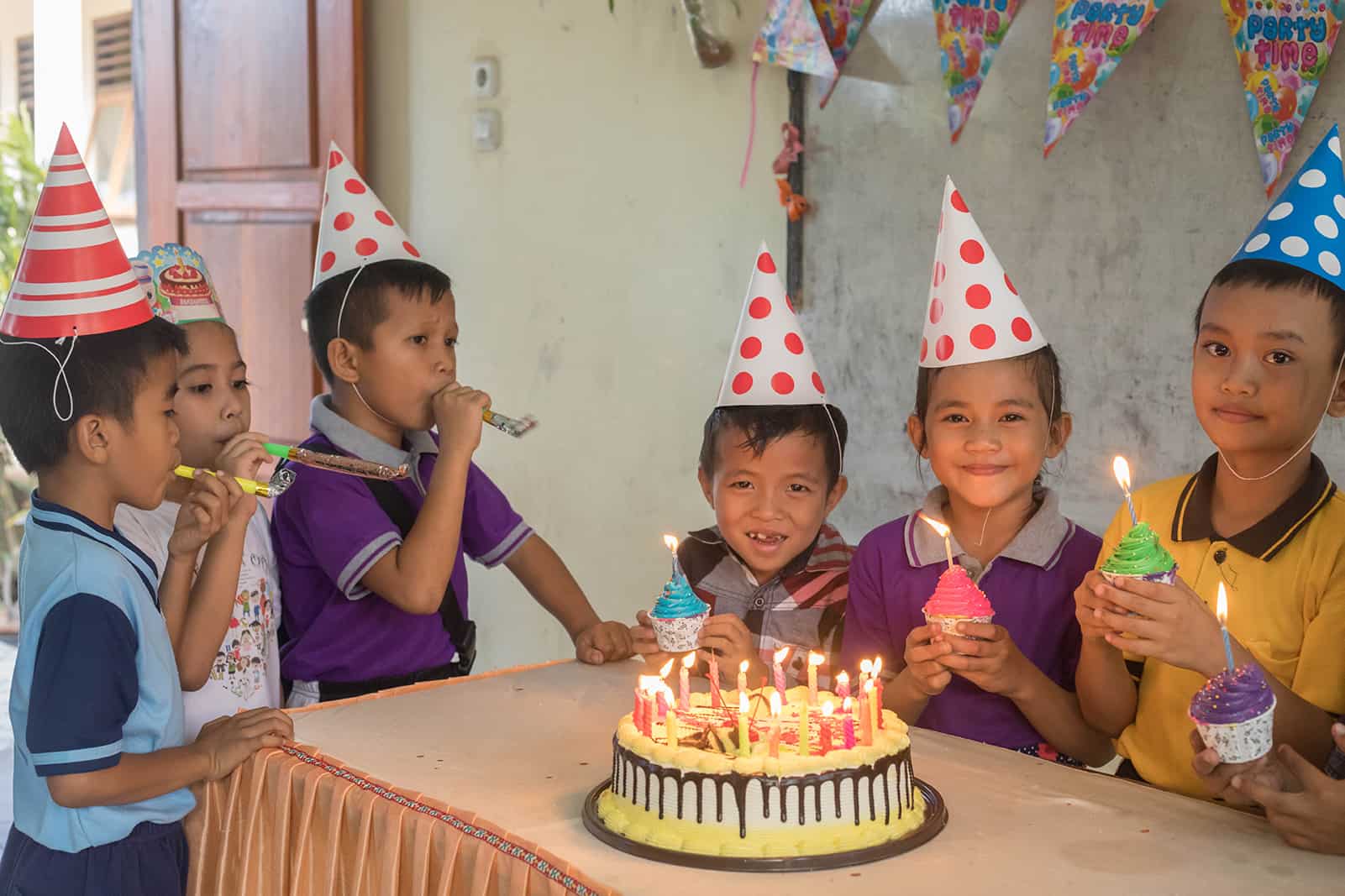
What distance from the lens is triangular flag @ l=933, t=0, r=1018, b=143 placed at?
286cm

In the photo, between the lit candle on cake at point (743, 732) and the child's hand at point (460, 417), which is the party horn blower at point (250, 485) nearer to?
the child's hand at point (460, 417)

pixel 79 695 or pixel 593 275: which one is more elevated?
pixel 593 275

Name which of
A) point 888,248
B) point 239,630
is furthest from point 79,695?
point 888,248

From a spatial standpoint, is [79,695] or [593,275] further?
[593,275]

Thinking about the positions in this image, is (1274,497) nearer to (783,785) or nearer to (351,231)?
(783,785)

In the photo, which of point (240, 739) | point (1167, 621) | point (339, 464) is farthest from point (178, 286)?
point (1167, 621)

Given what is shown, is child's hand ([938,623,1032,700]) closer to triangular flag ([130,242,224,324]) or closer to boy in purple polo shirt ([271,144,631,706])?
boy in purple polo shirt ([271,144,631,706])

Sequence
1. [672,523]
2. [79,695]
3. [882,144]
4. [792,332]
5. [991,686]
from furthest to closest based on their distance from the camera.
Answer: [672,523] → [882,144] → [792,332] → [991,686] → [79,695]

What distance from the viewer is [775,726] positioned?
1396 millimetres

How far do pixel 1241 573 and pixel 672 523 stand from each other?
222 cm

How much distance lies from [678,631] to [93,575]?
686 mm

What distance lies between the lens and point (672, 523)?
3727 mm

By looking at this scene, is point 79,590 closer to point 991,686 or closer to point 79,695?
point 79,695

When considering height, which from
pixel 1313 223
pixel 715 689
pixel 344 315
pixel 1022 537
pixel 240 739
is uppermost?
pixel 1313 223
